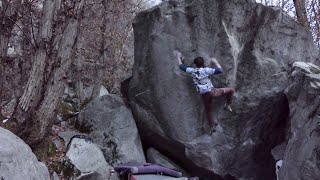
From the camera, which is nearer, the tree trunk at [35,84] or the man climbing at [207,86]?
the tree trunk at [35,84]

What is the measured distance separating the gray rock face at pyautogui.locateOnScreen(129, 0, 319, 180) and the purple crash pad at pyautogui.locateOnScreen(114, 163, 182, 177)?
2.85ft

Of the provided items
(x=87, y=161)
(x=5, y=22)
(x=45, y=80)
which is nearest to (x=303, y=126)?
(x=87, y=161)

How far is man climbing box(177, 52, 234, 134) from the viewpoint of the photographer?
1017 centimetres

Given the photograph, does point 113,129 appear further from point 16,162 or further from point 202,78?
point 16,162

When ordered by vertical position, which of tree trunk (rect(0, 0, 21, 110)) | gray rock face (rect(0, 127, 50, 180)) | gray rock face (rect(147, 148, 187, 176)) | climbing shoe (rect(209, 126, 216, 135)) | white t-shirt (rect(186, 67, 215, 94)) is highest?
tree trunk (rect(0, 0, 21, 110))

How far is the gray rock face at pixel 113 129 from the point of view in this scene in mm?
10961

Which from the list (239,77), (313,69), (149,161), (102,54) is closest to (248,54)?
(239,77)

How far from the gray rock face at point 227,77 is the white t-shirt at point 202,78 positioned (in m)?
0.52

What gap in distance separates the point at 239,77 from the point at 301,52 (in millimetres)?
2111

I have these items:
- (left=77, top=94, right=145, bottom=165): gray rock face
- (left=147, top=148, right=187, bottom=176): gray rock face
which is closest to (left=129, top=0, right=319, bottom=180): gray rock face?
(left=77, top=94, right=145, bottom=165): gray rock face

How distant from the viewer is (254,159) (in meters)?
11.2

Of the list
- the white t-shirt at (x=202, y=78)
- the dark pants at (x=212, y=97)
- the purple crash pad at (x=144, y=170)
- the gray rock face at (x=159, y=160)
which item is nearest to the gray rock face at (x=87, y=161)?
the purple crash pad at (x=144, y=170)

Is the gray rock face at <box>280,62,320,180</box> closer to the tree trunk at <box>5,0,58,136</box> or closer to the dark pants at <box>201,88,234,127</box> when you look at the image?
the dark pants at <box>201,88,234,127</box>

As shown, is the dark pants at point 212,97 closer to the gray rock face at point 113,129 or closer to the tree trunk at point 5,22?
the gray rock face at point 113,129
